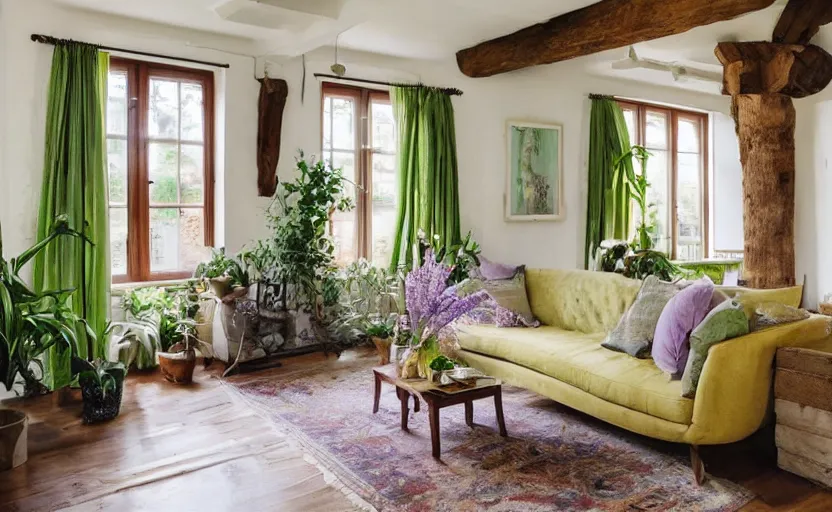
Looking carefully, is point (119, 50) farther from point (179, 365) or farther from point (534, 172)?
point (534, 172)

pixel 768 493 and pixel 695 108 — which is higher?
pixel 695 108

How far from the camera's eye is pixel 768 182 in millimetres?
4504

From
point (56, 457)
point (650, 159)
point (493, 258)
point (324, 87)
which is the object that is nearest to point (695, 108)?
point (650, 159)

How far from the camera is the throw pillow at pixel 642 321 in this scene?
348cm

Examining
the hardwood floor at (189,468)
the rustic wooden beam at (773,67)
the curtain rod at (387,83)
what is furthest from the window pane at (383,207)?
the rustic wooden beam at (773,67)

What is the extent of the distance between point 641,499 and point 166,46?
4.41m

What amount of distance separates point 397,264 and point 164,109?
91.2 inches

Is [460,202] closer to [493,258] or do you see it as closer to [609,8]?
[493,258]

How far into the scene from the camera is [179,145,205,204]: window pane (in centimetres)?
519

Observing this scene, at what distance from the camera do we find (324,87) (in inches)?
224

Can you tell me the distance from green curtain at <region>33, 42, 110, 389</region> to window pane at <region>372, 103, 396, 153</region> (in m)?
2.29

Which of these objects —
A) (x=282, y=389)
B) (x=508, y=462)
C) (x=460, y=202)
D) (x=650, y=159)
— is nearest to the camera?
(x=508, y=462)

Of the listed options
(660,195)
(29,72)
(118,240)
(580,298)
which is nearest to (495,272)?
(580,298)

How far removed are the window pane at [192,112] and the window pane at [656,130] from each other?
201 inches
